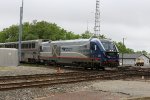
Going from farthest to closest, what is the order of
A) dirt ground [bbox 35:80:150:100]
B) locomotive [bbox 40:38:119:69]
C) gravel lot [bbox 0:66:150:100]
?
locomotive [bbox 40:38:119:69]
gravel lot [bbox 0:66:150:100]
dirt ground [bbox 35:80:150:100]

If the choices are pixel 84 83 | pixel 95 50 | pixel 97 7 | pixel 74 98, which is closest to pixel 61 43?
pixel 95 50

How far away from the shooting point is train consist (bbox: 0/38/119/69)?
34.7 m

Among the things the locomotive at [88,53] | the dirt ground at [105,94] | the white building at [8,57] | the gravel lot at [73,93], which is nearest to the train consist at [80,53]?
the locomotive at [88,53]

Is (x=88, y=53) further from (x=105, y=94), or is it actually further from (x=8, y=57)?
(x=105, y=94)

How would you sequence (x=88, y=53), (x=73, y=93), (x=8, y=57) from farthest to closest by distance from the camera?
(x=8, y=57)
(x=88, y=53)
(x=73, y=93)

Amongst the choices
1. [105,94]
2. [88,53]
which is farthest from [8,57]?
[105,94]

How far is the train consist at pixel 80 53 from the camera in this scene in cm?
3472

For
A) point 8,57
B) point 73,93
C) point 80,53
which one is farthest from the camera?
point 8,57

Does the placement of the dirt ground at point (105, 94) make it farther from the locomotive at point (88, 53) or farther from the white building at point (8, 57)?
the white building at point (8, 57)

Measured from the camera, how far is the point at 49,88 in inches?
754

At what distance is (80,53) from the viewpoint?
37.2m

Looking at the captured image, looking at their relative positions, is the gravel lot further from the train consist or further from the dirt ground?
the train consist

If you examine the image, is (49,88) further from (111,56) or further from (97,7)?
(97,7)

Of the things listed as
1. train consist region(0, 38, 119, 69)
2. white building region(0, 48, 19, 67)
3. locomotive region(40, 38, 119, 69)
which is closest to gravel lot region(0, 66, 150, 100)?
locomotive region(40, 38, 119, 69)
